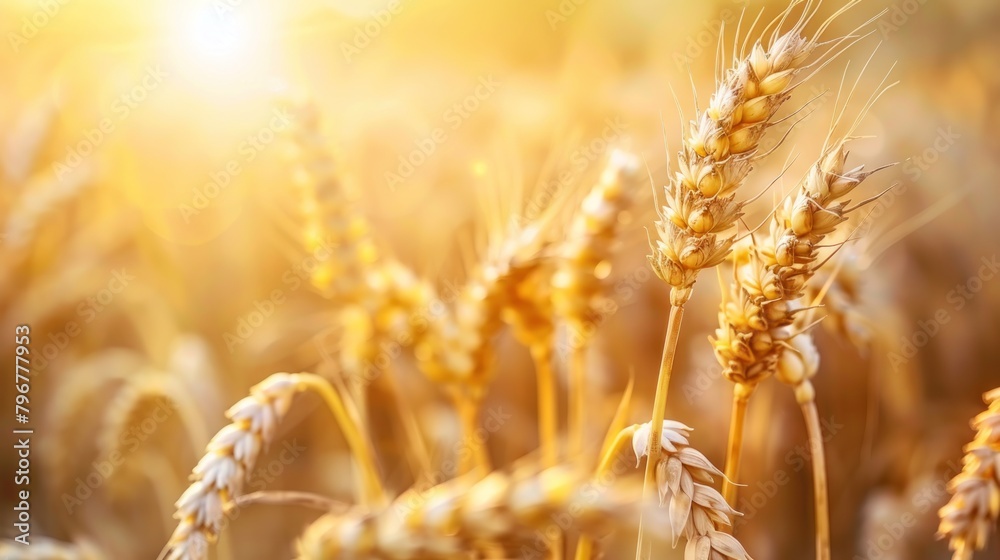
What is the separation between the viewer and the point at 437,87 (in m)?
1.32

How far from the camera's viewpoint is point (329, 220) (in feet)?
2.76

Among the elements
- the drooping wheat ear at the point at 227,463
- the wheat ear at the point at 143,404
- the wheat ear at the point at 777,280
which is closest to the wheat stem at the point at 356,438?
the drooping wheat ear at the point at 227,463

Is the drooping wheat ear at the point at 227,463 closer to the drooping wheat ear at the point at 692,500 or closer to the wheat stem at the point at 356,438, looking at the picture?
the wheat stem at the point at 356,438

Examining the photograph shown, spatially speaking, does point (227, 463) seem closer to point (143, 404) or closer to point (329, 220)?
point (329, 220)

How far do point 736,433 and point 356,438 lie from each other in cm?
39

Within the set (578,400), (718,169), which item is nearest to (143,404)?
(578,400)

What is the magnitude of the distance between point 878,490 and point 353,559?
2.96 feet

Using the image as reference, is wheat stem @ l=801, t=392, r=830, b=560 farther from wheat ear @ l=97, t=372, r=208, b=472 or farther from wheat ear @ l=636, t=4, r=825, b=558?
wheat ear @ l=97, t=372, r=208, b=472

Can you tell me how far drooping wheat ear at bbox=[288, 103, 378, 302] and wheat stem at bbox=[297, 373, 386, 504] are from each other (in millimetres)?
165

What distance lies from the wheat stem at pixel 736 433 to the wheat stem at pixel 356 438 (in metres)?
0.37

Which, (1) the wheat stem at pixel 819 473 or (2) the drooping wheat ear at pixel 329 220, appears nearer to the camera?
(1) the wheat stem at pixel 819 473

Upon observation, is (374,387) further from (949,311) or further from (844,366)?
(949,311)

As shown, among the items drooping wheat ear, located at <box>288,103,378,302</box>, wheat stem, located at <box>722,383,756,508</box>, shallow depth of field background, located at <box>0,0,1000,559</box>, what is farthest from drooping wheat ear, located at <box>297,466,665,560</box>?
shallow depth of field background, located at <box>0,0,1000,559</box>

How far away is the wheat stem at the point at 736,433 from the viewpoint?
1.80 ft
